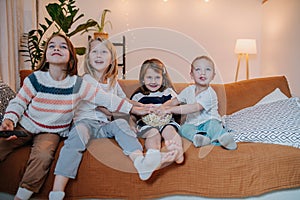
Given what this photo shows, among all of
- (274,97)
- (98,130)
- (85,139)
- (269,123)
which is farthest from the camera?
(274,97)

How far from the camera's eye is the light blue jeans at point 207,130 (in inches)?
61.0

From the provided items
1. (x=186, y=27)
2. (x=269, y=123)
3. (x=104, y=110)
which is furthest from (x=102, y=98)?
(x=186, y=27)

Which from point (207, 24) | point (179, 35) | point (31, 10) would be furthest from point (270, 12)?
point (31, 10)

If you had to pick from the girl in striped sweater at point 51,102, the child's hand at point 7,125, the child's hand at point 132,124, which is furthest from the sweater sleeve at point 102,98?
the child's hand at point 7,125

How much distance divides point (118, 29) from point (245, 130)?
9.87 feet

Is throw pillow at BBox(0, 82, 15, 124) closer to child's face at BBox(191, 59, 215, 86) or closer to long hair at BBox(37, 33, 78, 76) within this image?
long hair at BBox(37, 33, 78, 76)

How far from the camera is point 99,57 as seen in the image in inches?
66.1

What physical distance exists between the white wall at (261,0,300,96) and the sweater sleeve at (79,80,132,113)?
2.13 meters

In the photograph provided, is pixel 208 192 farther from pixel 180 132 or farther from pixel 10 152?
pixel 10 152

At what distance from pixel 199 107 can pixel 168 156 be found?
46 cm

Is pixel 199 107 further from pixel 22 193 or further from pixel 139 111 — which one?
pixel 22 193

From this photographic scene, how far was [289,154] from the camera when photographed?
4.56ft

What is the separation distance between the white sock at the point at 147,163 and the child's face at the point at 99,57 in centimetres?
59

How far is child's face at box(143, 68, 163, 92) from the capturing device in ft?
5.91
